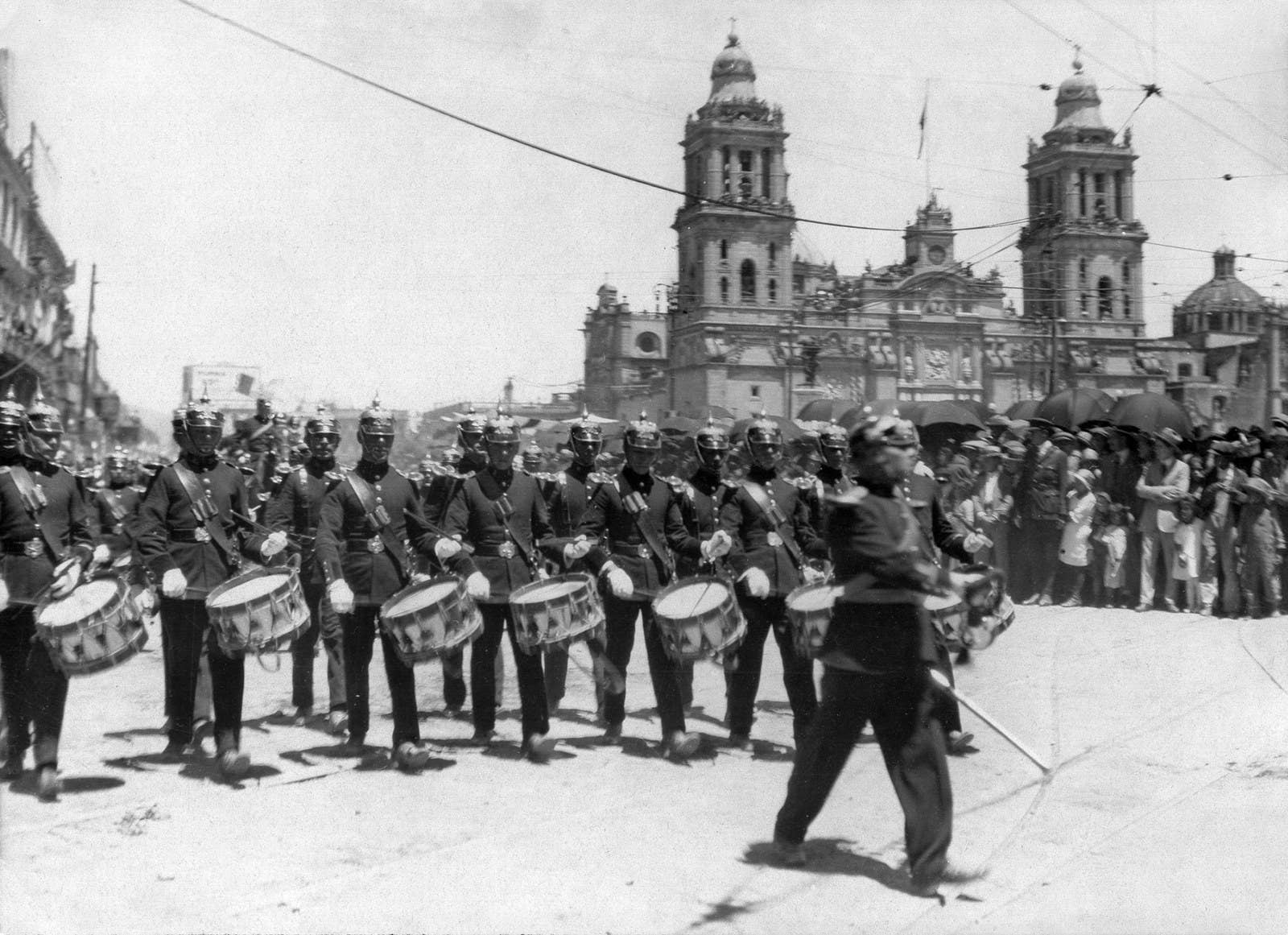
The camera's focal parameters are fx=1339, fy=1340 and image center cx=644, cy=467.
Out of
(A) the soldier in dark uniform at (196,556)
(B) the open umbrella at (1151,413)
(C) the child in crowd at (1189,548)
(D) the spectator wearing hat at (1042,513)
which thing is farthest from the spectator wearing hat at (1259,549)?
(A) the soldier in dark uniform at (196,556)

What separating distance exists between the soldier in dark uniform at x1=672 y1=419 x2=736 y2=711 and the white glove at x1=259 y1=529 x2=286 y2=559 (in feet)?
8.33

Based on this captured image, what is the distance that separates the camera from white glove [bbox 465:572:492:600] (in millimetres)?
7887

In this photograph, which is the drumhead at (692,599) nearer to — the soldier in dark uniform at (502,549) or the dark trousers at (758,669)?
the dark trousers at (758,669)

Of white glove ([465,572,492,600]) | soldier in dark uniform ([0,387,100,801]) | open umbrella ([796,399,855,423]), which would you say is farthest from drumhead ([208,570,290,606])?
open umbrella ([796,399,855,423])

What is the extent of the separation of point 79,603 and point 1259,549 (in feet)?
36.4

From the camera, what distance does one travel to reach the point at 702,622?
25.6ft

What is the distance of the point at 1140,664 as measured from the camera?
36.6 ft

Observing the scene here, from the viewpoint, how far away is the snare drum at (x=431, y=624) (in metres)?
7.63

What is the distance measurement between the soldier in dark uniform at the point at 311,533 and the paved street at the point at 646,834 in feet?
1.34

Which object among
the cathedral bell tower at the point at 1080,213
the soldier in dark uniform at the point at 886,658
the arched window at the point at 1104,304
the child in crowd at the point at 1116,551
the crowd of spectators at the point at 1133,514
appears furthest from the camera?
the arched window at the point at 1104,304

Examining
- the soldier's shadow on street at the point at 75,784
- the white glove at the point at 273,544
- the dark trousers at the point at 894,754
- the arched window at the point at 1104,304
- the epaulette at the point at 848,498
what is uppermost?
the arched window at the point at 1104,304

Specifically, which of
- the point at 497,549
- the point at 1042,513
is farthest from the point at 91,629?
the point at 1042,513

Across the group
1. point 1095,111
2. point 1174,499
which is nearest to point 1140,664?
point 1174,499

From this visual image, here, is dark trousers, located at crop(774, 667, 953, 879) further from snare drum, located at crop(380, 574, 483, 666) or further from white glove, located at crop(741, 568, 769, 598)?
snare drum, located at crop(380, 574, 483, 666)
